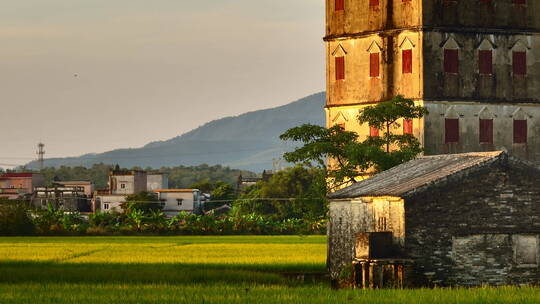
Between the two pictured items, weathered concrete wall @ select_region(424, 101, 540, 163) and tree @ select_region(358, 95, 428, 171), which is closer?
tree @ select_region(358, 95, 428, 171)

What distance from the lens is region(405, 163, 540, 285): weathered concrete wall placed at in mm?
42406

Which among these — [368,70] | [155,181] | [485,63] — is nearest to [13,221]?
[368,70]

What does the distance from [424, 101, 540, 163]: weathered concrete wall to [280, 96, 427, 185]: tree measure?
118 inches

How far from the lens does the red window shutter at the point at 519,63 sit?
7138 centimetres

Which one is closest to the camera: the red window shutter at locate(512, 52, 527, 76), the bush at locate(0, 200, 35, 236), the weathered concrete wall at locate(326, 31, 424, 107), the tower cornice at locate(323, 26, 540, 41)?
the weathered concrete wall at locate(326, 31, 424, 107)

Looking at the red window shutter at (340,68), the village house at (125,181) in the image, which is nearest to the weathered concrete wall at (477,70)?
the red window shutter at (340,68)

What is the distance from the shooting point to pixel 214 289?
38.8 meters

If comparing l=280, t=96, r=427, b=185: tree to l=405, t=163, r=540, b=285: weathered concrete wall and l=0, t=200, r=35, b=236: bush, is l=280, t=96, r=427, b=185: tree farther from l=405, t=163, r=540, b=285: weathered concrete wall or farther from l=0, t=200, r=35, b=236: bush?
l=0, t=200, r=35, b=236: bush

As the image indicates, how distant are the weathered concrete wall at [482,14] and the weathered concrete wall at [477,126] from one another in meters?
3.84

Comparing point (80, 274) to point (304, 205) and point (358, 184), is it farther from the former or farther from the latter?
point (304, 205)

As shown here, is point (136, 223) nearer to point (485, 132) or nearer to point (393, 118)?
point (485, 132)

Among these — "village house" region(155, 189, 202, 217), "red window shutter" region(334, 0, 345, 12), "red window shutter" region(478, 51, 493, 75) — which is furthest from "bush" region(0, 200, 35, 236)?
"village house" region(155, 189, 202, 217)

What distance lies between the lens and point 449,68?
6962cm

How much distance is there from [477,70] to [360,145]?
12.2 m
